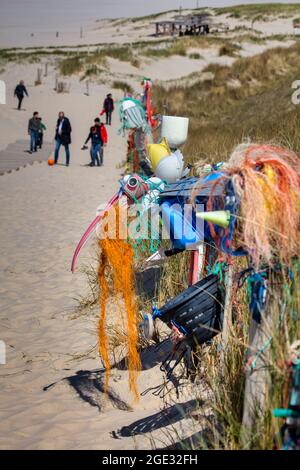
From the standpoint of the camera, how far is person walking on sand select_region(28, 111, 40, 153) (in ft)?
61.9

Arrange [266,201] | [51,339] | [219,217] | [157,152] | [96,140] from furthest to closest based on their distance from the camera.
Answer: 1. [96,140]
2. [51,339]
3. [157,152]
4. [219,217]
5. [266,201]

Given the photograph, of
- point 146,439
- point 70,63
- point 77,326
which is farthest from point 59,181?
point 70,63

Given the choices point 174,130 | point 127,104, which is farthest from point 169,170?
point 127,104

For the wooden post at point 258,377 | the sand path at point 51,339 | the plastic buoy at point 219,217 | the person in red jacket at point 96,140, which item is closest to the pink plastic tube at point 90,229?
the sand path at point 51,339

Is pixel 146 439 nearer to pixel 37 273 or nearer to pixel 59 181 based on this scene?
pixel 37 273

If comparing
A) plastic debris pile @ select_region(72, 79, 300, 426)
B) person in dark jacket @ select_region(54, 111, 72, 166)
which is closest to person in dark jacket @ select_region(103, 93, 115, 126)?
person in dark jacket @ select_region(54, 111, 72, 166)

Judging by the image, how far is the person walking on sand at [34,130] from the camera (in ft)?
61.9

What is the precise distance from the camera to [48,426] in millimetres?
4105

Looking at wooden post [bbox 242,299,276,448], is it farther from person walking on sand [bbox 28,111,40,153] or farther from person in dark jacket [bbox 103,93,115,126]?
person in dark jacket [bbox 103,93,115,126]

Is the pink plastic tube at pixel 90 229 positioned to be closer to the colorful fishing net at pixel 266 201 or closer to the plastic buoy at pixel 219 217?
the plastic buoy at pixel 219 217

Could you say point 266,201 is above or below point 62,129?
below

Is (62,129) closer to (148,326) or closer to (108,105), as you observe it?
(108,105)

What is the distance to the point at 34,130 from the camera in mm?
19234

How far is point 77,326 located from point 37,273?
1.96 m
